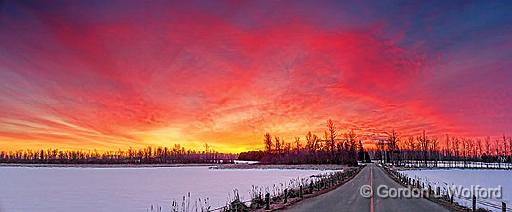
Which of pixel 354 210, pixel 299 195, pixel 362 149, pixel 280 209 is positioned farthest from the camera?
pixel 362 149

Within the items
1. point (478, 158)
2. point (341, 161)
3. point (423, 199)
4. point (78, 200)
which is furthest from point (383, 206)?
point (478, 158)

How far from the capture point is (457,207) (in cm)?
2394

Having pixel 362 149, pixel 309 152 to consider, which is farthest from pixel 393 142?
pixel 362 149

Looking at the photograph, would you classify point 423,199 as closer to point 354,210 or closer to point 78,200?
point 354,210

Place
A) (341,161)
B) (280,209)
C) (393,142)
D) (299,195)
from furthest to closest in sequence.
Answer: (393,142)
(341,161)
(299,195)
(280,209)

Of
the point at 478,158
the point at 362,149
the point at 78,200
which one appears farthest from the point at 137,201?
the point at 478,158

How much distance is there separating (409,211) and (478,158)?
645 feet

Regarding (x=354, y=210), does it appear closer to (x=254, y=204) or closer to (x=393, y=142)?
(x=254, y=204)

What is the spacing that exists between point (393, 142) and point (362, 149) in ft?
137

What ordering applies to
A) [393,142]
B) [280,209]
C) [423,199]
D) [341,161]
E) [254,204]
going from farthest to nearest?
[393,142], [341,161], [423,199], [254,204], [280,209]

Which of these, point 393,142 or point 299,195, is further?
point 393,142

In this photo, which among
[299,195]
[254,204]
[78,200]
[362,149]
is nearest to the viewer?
[254,204]

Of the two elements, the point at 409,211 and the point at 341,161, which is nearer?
the point at 409,211

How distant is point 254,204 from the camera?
24.9m
